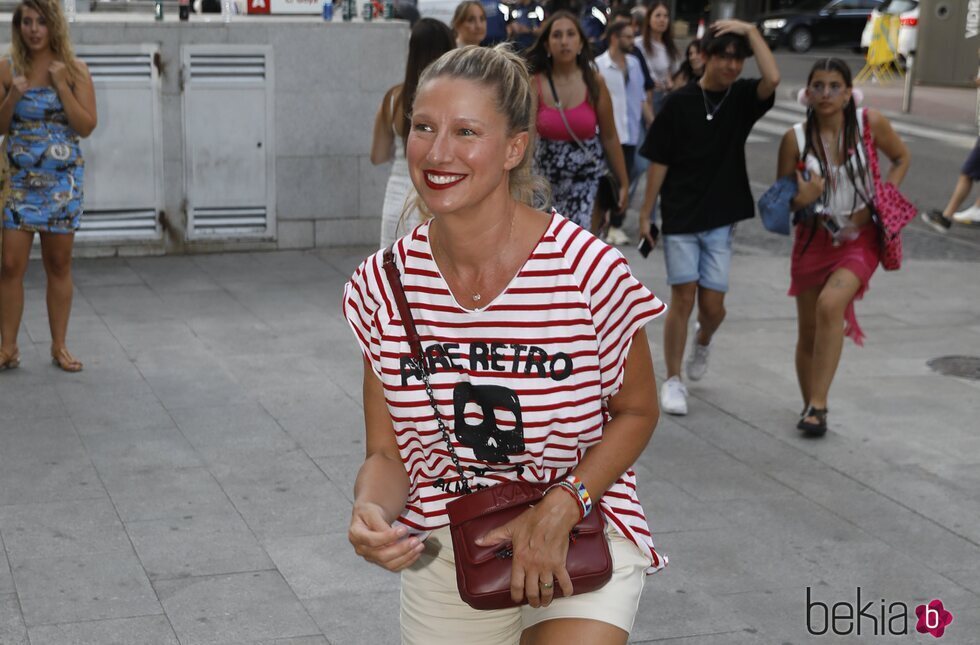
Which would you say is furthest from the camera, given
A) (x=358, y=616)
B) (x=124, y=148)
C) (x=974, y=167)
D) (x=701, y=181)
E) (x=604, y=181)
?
(x=974, y=167)

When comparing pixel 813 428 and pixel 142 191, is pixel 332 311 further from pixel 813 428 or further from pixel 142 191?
pixel 813 428

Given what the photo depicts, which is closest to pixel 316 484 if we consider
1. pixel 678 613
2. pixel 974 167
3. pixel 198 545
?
pixel 198 545

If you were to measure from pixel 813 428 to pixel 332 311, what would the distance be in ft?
11.5

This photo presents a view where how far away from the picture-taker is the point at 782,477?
241 inches

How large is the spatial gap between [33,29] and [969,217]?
8.96 m

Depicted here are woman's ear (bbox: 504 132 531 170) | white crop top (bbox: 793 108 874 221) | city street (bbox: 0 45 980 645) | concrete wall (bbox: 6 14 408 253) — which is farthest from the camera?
concrete wall (bbox: 6 14 408 253)

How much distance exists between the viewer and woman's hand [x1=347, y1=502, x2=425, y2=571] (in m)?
2.63

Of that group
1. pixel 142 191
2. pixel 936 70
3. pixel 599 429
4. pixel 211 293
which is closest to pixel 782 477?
pixel 599 429

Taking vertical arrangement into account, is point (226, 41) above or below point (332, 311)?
above

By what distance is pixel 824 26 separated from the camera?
1448 inches

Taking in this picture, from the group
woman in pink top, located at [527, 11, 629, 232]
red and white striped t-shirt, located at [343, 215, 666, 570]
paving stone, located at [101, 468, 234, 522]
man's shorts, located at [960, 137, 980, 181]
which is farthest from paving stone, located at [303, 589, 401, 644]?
man's shorts, located at [960, 137, 980, 181]

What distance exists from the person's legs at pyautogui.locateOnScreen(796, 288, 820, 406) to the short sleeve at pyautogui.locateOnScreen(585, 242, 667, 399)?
14.2 feet

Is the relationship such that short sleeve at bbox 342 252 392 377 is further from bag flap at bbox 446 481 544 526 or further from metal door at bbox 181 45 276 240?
metal door at bbox 181 45 276 240

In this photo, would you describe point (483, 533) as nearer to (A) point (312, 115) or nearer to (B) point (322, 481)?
(B) point (322, 481)
